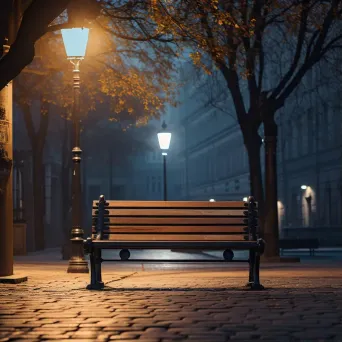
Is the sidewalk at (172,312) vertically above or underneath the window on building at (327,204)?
underneath

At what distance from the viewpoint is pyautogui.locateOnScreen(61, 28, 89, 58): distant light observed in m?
20.0

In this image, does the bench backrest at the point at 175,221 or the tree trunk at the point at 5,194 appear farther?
the tree trunk at the point at 5,194

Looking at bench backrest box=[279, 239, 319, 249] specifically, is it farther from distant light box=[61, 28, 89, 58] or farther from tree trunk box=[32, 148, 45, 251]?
distant light box=[61, 28, 89, 58]

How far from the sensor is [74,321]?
31.3 feet

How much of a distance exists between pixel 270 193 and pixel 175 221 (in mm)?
13421

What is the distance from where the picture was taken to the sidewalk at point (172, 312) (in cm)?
863

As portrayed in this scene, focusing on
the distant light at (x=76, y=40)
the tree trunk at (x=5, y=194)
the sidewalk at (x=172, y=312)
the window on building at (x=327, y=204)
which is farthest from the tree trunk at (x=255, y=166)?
the window on building at (x=327, y=204)

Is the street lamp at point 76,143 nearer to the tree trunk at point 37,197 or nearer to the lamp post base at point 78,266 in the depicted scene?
the lamp post base at point 78,266

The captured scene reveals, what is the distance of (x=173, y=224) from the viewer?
1377 cm

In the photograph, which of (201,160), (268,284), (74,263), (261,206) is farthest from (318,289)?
(201,160)

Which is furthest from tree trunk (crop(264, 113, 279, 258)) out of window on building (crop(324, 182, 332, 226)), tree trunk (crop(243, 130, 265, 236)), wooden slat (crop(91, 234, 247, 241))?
window on building (crop(324, 182, 332, 226))

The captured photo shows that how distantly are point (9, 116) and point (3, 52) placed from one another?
96 centimetres

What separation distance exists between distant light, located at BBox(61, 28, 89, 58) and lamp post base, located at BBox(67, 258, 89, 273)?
3.76 meters

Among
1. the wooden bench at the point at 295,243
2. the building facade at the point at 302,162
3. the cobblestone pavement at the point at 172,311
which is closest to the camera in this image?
the cobblestone pavement at the point at 172,311
